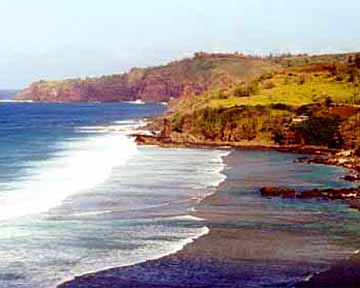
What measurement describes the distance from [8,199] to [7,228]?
40.0ft

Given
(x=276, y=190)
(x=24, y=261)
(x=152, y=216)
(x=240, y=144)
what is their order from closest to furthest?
(x=24, y=261) < (x=152, y=216) < (x=276, y=190) < (x=240, y=144)

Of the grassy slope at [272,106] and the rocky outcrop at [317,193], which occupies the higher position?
the grassy slope at [272,106]

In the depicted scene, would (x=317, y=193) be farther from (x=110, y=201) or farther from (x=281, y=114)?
(x=281, y=114)

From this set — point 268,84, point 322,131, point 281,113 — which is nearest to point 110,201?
point 322,131

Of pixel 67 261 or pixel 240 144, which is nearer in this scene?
pixel 67 261

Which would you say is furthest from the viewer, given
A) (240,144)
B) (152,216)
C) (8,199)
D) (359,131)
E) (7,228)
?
(240,144)

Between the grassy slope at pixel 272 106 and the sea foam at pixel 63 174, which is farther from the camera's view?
the grassy slope at pixel 272 106

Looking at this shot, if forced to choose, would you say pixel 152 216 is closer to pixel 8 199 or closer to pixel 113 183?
pixel 8 199

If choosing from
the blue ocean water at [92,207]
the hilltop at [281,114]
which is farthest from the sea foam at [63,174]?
the hilltop at [281,114]

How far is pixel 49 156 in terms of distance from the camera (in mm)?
103750

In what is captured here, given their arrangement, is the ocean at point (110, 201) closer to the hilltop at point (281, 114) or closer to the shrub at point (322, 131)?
the shrub at point (322, 131)

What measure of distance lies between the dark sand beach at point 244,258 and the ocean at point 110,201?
3.36ft

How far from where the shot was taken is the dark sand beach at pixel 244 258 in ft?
130

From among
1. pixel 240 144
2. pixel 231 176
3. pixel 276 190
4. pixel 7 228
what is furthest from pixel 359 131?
pixel 7 228
